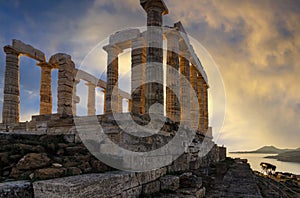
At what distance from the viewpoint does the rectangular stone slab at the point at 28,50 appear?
665 inches

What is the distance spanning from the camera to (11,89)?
670 inches

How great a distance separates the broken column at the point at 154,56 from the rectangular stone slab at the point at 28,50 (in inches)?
406

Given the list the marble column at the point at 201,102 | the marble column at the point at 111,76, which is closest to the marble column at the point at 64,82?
the marble column at the point at 111,76

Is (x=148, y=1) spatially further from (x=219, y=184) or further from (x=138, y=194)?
(x=138, y=194)

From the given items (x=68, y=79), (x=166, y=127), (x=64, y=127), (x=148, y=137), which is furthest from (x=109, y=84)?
(x=148, y=137)

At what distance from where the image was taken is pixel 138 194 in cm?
494

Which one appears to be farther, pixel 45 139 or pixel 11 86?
pixel 11 86

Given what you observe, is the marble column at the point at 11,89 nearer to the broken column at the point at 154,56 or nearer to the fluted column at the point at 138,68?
the fluted column at the point at 138,68

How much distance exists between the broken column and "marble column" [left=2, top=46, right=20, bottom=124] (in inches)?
426

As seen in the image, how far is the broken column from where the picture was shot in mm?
12508

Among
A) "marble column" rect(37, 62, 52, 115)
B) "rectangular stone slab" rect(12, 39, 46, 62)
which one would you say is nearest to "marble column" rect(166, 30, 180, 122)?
"marble column" rect(37, 62, 52, 115)

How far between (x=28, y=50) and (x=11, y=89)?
10.7ft

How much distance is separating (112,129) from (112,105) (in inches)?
446

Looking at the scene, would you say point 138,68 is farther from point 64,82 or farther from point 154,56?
point 64,82
